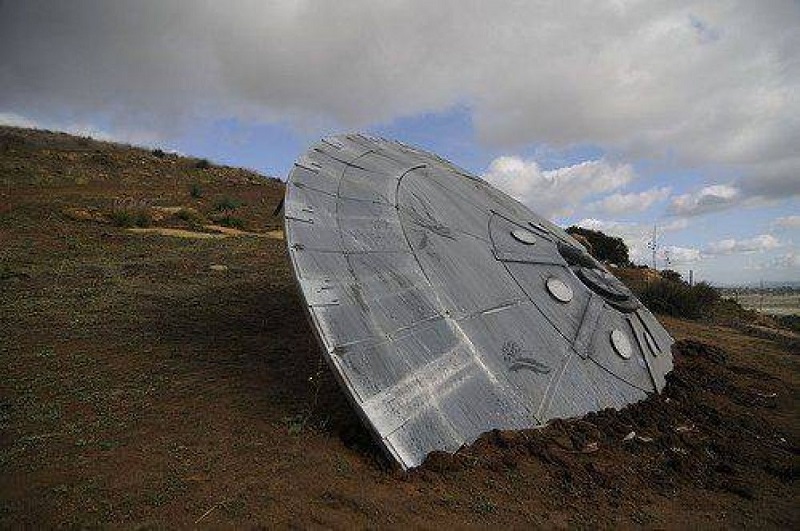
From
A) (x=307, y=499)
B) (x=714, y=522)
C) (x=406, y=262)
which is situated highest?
(x=406, y=262)

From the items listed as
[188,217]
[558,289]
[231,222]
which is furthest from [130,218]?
[558,289]

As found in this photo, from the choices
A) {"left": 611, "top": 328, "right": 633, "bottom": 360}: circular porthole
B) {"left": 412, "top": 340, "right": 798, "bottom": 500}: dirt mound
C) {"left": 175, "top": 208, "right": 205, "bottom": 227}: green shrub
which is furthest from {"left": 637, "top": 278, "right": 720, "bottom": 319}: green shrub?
{"left": 175, "top": 208, "right": 205, "bottom": 227}: green shrub

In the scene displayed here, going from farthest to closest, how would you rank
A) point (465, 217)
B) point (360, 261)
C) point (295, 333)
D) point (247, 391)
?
1. point (295, 333)
2. point (465, 217)
3. point (247, 391)
4. point (360, 261)

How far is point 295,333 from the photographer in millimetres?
6941

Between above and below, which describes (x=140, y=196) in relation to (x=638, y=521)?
above

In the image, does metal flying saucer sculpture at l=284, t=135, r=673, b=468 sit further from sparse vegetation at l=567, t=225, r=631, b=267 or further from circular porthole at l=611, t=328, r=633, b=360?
sparse vegetation at l=567, t=225, r=631, b=267

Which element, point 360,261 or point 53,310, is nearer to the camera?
point 360,261

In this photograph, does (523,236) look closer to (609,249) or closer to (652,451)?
(652,451)

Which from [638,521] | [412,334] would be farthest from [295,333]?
[638,521]

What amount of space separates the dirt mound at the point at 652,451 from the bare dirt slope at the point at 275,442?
0.02 metres

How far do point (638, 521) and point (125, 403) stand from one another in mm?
4067

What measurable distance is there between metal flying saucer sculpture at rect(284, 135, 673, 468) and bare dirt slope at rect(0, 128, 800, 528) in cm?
26

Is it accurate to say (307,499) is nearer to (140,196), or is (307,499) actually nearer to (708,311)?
(708,311)

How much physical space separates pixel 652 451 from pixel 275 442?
116 inches
